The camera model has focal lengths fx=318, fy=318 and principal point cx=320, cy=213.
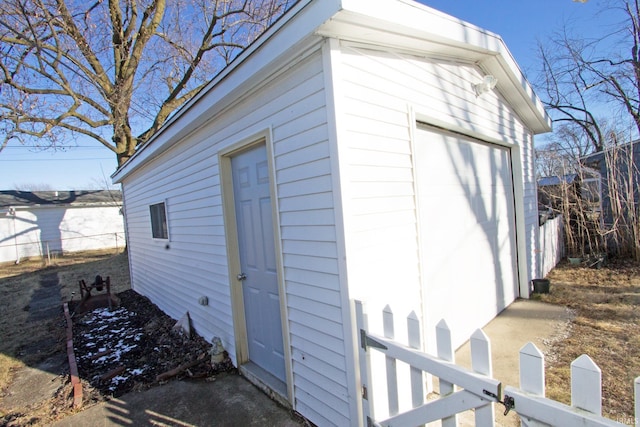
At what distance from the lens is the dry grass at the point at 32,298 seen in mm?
4805

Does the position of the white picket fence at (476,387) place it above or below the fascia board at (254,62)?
below

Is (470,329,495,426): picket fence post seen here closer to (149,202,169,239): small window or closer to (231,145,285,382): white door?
(231,145,285,382): white door

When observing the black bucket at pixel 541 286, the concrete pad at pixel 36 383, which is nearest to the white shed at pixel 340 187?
the black bucket at pixel 541 286

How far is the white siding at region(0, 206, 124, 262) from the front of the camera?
16.5 meters

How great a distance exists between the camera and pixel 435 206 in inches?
127

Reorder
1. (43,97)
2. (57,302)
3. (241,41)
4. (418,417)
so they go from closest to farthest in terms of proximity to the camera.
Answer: (418,417) < (57,302) < (43,97) < (241,41)

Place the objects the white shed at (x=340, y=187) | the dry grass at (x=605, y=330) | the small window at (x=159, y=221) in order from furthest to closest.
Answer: the small window at (x=159, y=221) → the dry grass at (x=605, y=330) → the white shed at (x=340, y=187)

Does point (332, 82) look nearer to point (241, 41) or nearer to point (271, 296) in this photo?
point (271, 296)

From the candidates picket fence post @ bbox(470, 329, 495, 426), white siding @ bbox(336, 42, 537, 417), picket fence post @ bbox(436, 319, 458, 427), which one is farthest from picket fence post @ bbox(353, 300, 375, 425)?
picket fence post @ bbox(470, 329, 495, 426)

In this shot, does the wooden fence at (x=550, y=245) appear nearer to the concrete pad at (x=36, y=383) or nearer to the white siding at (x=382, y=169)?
the white siding at (x=382, y=169)

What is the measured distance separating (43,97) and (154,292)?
8754mm

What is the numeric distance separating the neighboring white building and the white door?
1725 centimetres

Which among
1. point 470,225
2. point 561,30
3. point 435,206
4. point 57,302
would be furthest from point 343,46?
point 561,30

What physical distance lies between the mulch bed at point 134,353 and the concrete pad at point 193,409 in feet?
0.79
